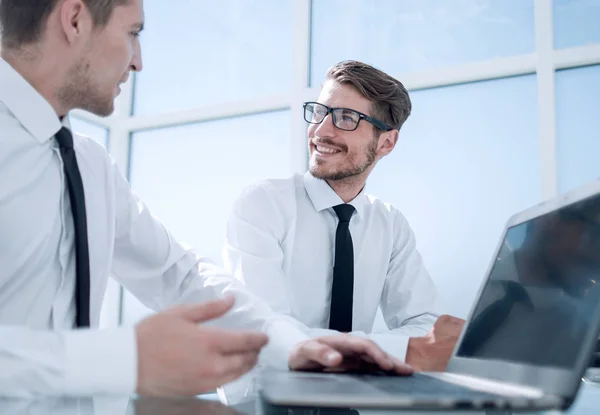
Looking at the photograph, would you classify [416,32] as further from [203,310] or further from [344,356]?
[203,310]

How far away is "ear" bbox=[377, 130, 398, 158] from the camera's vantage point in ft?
8.31

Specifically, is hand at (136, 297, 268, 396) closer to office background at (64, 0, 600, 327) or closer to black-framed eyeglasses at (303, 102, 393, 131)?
black-framed eyeglasses at (303, 102, 393, 131)

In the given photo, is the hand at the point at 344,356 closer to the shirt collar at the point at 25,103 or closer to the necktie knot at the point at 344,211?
the shirt collar at the point at 25,103

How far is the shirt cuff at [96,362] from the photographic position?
671 mm

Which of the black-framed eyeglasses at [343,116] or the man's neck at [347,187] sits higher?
the black-framed eyeglasses at [343,116]

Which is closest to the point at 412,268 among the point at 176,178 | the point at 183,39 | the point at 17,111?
the point at 17,111

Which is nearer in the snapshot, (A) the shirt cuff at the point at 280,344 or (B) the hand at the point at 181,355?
(B) the hand at the point at 181,355

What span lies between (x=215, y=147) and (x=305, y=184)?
143cm

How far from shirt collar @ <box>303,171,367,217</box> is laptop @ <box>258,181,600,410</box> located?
1185 mm

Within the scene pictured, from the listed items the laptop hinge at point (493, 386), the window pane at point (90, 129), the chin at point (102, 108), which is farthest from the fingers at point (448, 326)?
the window pane at point (90, 129)

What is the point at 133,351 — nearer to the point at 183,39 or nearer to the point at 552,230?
the point at 552,230

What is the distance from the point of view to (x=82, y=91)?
52.8 inches

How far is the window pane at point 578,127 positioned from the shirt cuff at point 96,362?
2.32 metres

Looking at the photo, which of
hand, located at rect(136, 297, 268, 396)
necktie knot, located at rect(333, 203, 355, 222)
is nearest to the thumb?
hand, located at rect(136, 297, 268, 396)
